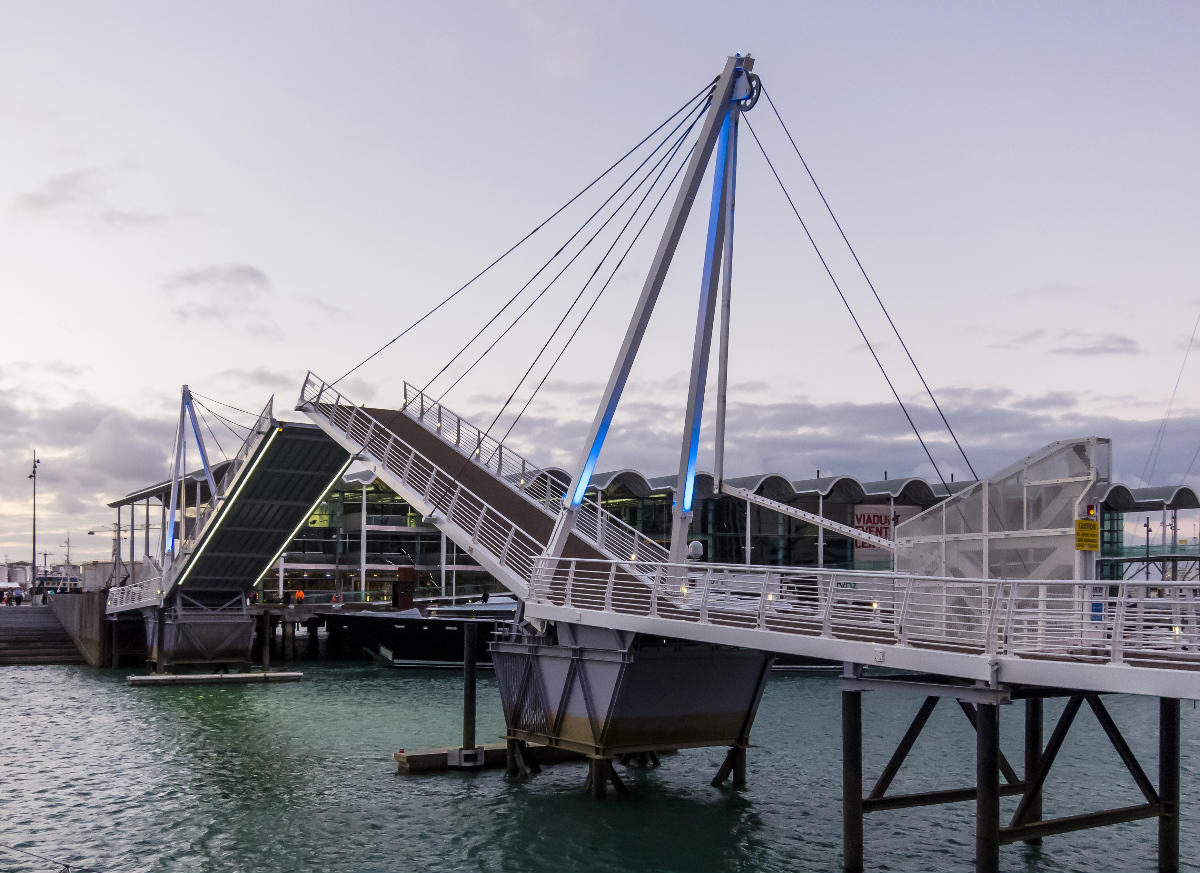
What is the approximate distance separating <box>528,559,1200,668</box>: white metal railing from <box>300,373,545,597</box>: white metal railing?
1376 millimetres

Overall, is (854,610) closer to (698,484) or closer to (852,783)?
(852,783)

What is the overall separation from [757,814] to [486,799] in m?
5.32

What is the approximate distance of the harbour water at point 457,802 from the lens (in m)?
21.0

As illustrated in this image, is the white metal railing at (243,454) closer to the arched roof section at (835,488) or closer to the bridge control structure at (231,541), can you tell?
the bridge control structure at (231,541)

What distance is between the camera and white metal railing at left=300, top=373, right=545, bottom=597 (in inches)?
1141

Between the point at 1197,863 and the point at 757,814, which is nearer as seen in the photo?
the point at 1197,863

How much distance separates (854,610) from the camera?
20844 mm

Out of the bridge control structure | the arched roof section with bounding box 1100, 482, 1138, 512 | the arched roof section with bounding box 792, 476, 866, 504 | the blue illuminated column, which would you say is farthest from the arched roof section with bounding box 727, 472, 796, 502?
the blue illuminated column

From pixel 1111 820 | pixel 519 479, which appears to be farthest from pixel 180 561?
pixel 1111 820

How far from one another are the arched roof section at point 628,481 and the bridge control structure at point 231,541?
27703 millimetres

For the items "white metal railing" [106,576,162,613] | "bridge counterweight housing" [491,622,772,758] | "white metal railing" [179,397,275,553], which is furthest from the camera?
"white metal railing" [106,576,162,613]

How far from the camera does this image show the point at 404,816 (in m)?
23.8

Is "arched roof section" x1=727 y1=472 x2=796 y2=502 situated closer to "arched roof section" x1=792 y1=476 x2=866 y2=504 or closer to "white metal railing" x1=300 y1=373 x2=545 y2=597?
"arched roof section" x1=792 y1=476 x2=866 y2=504

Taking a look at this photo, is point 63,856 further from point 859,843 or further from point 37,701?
point 37,701
